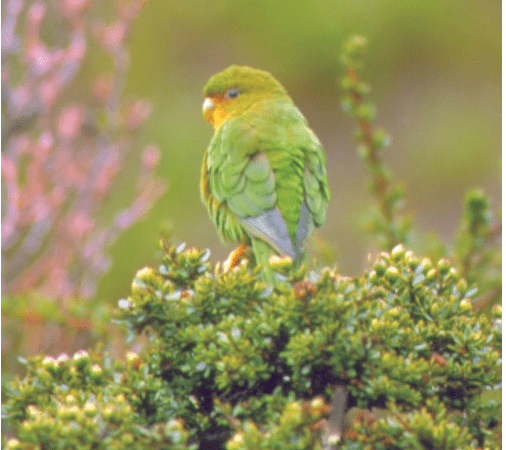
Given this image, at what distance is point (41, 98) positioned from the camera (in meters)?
3.90

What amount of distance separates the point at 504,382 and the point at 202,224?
4.95m

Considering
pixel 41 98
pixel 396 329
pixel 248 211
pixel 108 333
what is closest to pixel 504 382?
pixel 396 329

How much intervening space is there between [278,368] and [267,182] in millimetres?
941

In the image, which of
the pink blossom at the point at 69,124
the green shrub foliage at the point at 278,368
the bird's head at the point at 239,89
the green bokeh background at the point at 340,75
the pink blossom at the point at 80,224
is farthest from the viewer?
the green bokeh background at the point at 340,75

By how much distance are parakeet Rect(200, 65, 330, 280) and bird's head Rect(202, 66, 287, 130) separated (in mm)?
174

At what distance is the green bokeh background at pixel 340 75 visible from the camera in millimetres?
6918

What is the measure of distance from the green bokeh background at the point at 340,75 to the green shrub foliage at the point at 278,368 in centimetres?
460

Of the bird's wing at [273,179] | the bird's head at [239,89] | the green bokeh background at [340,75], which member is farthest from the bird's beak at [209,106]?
the green bokeh background at [340,75]

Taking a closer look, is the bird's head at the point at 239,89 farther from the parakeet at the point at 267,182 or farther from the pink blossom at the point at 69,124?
the pink blossom at the point at 69,124

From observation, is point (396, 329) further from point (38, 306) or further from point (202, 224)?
point (202, 224)

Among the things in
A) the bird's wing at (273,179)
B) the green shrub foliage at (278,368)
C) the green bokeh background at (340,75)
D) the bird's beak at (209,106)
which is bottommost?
the green shrub foliage at (278,368)

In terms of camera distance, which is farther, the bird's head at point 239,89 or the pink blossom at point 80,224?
the pink blossom at point 80,224

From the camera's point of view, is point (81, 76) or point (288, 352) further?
point (81, 76)

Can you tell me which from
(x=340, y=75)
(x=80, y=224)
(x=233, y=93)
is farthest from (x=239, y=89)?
(x=340, y=75)
